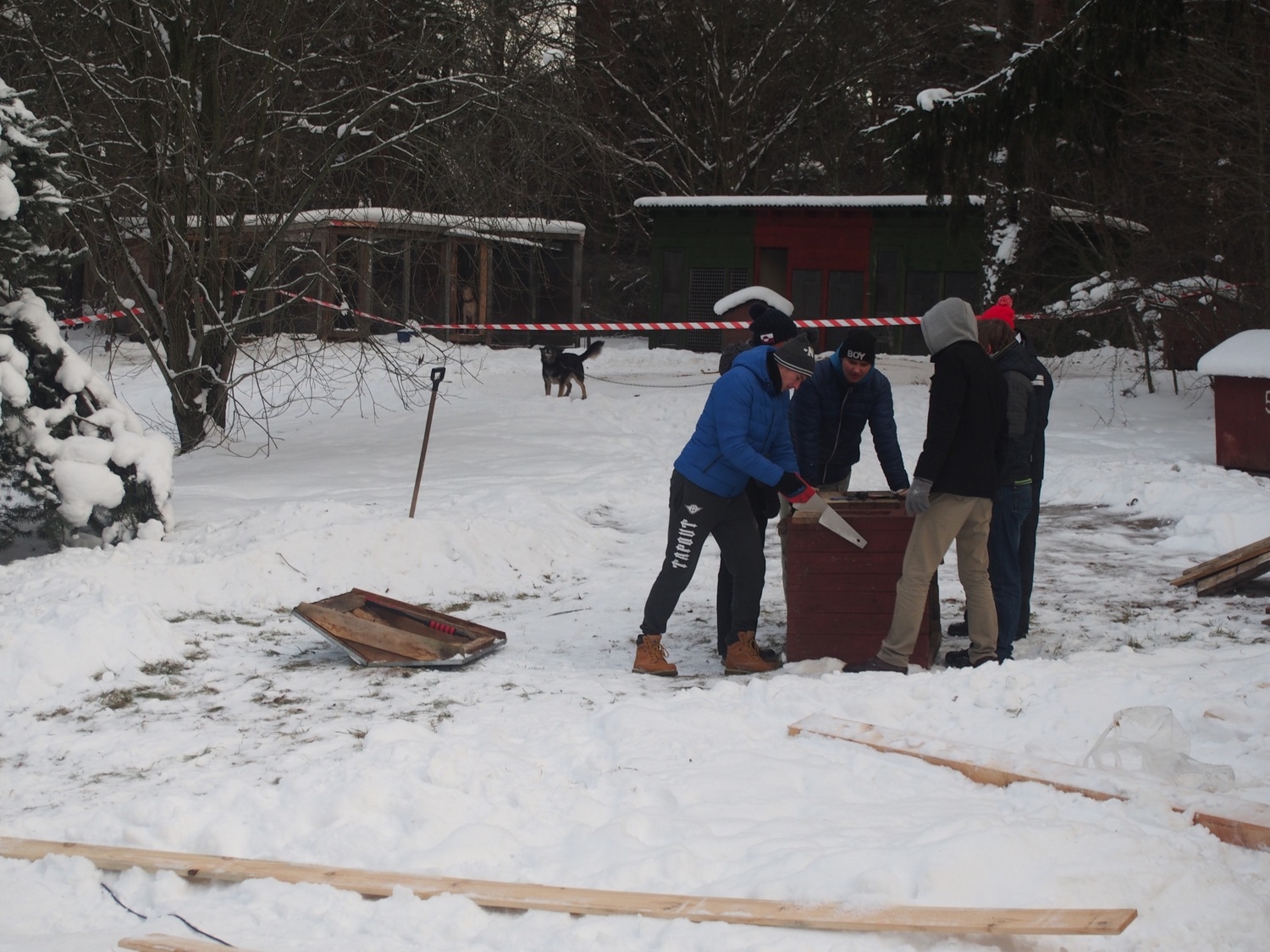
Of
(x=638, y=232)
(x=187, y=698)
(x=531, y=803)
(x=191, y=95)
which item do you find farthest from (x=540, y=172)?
(x=638, y=232)

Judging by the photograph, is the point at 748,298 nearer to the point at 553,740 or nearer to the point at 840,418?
the point at 840,418

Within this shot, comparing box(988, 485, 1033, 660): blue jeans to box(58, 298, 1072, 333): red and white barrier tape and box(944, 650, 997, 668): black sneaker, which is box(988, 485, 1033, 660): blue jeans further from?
box(58, 298, 1072, 333): red and white barrier tape

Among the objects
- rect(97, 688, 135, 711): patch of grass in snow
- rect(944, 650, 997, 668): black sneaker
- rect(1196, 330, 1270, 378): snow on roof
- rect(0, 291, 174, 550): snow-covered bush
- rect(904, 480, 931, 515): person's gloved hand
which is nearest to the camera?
rect(97, 688, 135, 711): patch of grass in snow

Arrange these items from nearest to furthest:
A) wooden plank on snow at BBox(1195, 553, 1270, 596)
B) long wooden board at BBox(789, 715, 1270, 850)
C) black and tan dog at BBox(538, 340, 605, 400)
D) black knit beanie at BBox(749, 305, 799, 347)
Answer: long wooden board at BBox(789, 715, 1270, 850)
black knit beanie at BBox(749, 305, 799, 347)
wooden plank on snow at BBox(1195, 553, 1270, 596)
black and tan dog at BBox(538, 340, 605, 400)

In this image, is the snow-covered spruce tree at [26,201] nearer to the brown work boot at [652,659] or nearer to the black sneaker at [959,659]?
the brown work boot at [652,659]

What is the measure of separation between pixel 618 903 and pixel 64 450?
589 cm

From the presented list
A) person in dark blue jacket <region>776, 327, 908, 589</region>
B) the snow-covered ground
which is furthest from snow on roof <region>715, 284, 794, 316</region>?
person in dark blue jacket <region>776, 327, 908, 589</region>

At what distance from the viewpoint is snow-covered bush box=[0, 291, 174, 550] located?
25.1 ft

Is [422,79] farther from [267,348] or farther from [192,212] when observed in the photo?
[267,348]

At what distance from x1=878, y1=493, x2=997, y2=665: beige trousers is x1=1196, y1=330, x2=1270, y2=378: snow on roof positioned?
21.0 ft

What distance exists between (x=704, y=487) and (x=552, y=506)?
3.97 metres

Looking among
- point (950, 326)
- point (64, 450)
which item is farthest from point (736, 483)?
point (64, 450)

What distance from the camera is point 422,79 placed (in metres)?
11.6

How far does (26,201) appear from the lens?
8.08 meters
